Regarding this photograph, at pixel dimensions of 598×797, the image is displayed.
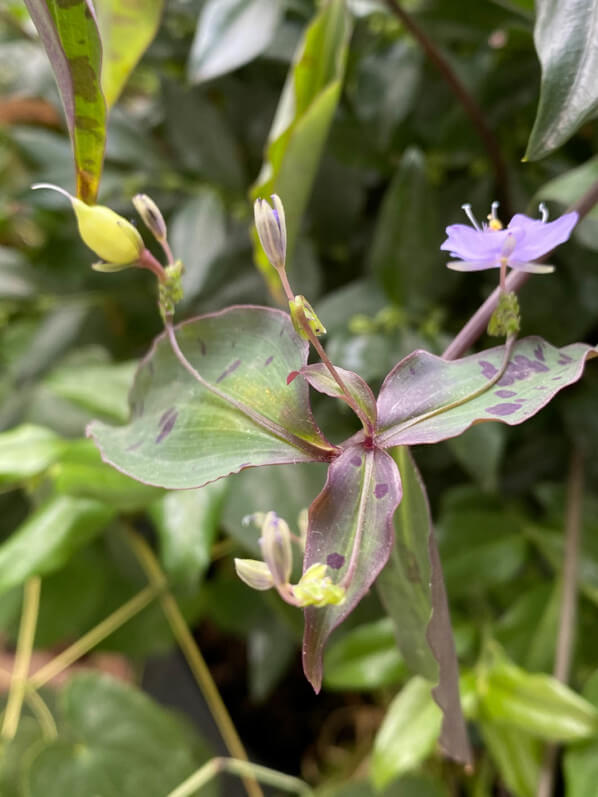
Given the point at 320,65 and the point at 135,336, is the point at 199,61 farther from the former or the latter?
the point at 135,336

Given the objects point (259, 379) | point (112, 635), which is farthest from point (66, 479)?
point (112, 635)

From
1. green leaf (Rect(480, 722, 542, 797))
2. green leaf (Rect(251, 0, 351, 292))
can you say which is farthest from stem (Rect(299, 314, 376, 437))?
green leaf (Rect(480, 722, 542, 797))

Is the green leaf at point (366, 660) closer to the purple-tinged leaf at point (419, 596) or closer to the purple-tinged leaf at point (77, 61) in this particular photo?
the purple-tinged leaf at point (419, 596)

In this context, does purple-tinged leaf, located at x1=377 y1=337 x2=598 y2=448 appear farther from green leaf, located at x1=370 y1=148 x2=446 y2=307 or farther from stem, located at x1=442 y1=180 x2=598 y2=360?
green leaf, located at x1=370 y1=148 x2=446 y2=307

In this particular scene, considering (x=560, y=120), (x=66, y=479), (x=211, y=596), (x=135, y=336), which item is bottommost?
(x=211, y=596)

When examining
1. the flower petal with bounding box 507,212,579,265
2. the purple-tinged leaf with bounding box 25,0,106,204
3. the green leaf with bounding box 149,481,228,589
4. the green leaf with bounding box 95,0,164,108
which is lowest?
the green leaf with bounding box 149,481,228,589

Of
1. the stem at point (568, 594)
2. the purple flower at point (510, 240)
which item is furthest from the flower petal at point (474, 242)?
the stem at point (568, 594)
